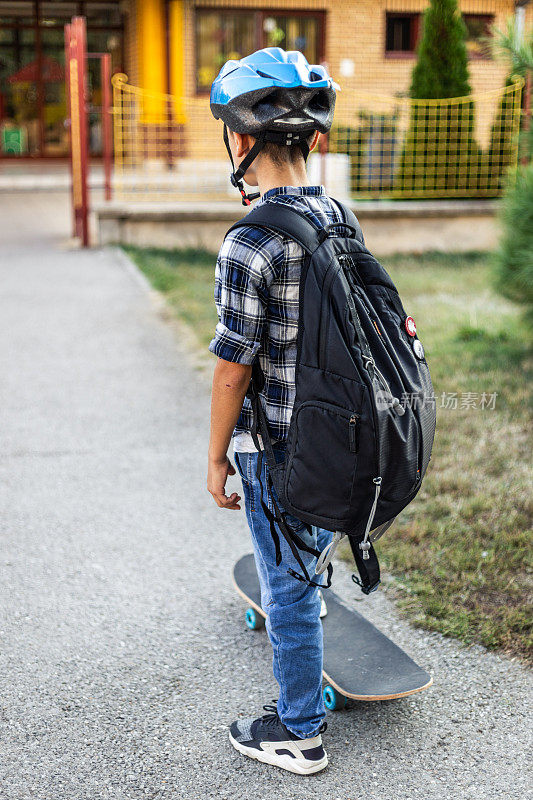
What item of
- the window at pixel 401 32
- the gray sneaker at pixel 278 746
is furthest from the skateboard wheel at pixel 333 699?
the window at pixel 401 32

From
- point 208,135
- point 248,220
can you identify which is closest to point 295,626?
point 248,220

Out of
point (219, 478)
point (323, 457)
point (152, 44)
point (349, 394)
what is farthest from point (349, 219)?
point (152, 44)

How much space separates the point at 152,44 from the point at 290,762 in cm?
1776

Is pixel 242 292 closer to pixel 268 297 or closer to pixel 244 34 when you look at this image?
pixel 268 297

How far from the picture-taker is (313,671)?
2238 millimetres

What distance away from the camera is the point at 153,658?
9.26 feet

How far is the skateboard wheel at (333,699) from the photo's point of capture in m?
2.53

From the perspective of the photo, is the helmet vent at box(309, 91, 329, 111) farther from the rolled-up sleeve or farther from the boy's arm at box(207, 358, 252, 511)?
the boy's arm at box(207, 358, 252, 511)

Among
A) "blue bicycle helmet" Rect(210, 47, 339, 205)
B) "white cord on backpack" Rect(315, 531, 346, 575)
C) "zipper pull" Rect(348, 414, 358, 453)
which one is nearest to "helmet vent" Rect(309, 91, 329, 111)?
"blue bicycle helmet" Rect(210, 47, 339, 205)

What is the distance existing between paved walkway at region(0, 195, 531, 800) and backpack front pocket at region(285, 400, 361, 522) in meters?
0.81

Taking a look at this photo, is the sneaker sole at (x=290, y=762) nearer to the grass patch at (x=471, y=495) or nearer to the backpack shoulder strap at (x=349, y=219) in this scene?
the grass patch at (x=471, y=495)

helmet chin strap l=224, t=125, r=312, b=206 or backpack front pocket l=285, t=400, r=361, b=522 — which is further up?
helmet chin strap l=224, t=125, r=312, b=206

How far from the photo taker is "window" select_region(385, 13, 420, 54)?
18.5 meters

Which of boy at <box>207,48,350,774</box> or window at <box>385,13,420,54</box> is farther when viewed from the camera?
window at <box>385,13,420,54</box>
